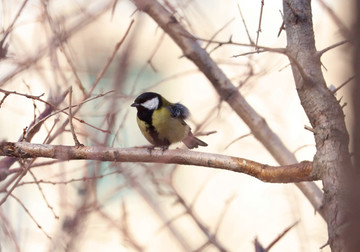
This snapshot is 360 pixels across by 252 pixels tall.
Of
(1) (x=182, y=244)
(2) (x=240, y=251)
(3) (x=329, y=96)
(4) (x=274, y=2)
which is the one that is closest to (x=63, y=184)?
(1) (x=182, y=244)

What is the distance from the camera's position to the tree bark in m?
1.42

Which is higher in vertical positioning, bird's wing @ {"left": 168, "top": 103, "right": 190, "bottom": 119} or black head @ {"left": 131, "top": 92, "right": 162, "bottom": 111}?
black head @ {"left": 131, "top": 92, "right": 162, "bottom": 111}

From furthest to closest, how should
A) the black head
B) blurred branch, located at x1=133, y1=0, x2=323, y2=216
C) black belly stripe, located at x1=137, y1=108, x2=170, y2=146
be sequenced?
the black head, black belly stripe, located at x1=137, y1=108, x2=170, y2=146, blurred branch, located at x1=133, y1=0, x2=323, y2=216

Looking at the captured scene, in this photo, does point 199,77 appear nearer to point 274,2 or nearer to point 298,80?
point 274,2

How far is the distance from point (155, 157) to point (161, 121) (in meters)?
1.28

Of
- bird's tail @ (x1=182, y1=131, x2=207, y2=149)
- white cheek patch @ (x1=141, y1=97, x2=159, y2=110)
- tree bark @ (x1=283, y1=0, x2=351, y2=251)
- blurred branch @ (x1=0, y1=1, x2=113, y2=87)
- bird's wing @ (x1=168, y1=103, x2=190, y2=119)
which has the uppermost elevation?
white cheek patch @ (x1=141, y1=97, x2=159, y2=110)

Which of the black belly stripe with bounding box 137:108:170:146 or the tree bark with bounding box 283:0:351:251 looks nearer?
the tree bark with bounding box 283:0:351:251

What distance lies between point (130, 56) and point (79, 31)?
508 mm

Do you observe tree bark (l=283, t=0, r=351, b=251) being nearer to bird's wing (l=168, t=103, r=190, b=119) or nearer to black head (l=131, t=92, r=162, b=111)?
bird's wing (l=168, t=103, r=190, b=119)

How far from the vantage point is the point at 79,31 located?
163 cm

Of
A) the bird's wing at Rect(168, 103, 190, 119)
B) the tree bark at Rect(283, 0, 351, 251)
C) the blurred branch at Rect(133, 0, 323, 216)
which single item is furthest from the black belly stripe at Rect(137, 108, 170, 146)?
the tree bark at Rect(283, 0, 351, 251)

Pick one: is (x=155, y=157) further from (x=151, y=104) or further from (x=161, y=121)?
(x=151, y=104)

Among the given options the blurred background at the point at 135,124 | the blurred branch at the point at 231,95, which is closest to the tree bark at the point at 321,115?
the blurred background at the point at 135,124

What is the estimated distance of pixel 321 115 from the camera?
Result: 158 centimetres
